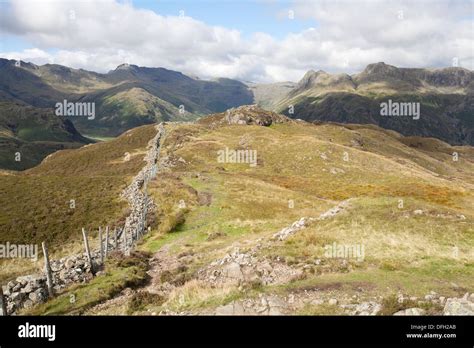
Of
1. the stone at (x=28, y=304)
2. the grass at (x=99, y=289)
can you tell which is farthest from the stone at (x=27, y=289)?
the grass at (x=99, y=289)

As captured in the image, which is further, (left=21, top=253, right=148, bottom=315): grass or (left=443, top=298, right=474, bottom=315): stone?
(left=21, top=253, right=148, bottom=315): grass

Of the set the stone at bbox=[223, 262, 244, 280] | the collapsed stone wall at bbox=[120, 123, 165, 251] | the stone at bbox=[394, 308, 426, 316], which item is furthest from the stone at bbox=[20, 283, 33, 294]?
the stone at bbox=[394, 308, 426, 316]

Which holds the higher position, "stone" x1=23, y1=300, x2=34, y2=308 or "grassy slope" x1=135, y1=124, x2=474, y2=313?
"grassy slope" x1=135, y1=124, x2=474, y2=313

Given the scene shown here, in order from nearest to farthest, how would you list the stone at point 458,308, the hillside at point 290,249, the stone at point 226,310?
the stone at point 458,308
the stone at point 226,310
the hillside at point 290,249

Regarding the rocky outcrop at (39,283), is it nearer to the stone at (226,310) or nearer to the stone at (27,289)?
the stone at (27,289)

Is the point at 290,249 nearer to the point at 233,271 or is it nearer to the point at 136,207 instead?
the point at 233,271

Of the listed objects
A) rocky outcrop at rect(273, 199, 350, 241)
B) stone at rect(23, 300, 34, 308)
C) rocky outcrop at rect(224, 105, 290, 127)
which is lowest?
stone at rect(23, 300, 34, 308)

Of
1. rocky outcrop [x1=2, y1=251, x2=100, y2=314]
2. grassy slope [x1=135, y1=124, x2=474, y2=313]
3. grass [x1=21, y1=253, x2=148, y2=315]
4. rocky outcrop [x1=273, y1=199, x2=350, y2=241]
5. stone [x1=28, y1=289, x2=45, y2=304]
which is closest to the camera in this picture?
grass [x1=21, y1=253, x2=148, y2=315]

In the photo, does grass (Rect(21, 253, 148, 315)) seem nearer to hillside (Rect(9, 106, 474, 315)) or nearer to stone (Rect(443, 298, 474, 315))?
hillside (Rect(9, 106, 474, 315))

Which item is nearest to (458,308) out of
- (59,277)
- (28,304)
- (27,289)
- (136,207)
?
(28,304)

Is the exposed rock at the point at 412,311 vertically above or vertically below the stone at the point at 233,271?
above
